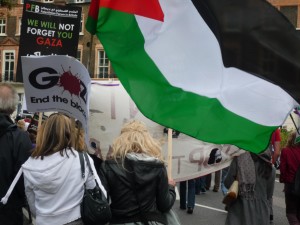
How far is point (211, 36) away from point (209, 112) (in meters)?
0.51

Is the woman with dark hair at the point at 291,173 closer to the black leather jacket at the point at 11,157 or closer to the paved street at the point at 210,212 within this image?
the paved street at the point at 210,212

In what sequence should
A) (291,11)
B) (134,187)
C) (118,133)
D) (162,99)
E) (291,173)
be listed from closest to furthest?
(162,99) → (134,187) → (118,133) → (291,173) → (291,11)

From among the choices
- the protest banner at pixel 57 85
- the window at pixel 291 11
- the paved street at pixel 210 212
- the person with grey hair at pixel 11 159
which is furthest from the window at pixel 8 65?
the person with grey hair at pixel 11 159

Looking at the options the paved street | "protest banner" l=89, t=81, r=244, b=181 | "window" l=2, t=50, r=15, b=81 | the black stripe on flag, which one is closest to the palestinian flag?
the black stripe on flag

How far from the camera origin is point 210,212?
9.26 metres

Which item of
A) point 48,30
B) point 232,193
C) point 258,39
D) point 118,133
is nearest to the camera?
point 258,39

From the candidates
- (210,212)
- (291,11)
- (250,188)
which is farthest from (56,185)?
(291,11)

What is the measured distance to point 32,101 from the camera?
4.29 metres

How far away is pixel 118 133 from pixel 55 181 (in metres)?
1.70

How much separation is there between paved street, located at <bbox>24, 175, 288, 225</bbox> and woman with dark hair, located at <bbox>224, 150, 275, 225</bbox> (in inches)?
106

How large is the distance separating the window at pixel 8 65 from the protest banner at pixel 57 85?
43304mm

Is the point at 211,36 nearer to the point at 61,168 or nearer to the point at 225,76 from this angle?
the point at 225,76

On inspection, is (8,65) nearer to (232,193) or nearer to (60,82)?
(232,193)

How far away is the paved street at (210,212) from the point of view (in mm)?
8490
